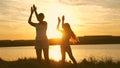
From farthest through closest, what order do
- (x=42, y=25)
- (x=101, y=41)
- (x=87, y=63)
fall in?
1. (x=101, y=41)
2. (x=87, y=63)
3. (x=42, y=25)

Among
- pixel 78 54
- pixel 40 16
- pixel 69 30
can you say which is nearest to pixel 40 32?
pixel 40 16

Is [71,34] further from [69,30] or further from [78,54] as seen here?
[78,54]

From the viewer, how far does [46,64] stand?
15156 millimetres

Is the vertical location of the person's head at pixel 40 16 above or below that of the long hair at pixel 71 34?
above

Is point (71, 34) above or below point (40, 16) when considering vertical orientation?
below

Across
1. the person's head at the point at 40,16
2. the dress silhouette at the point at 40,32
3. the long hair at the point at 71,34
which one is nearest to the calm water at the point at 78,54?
the long hair at the point at 71,34

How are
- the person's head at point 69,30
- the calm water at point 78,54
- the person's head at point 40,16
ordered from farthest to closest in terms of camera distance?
the calm water at point 78,54
the person's head at point 69,30
the person's head at point 40,16

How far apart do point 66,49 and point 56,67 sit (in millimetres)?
866

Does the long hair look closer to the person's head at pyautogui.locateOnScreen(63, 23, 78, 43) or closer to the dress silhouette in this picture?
the person's head at pyautogui.locateOnScreen(63, 23, 78, 43)

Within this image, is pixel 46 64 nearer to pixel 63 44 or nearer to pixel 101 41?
pixel 63 44

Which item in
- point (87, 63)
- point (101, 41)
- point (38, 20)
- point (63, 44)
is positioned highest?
point (38, 20)

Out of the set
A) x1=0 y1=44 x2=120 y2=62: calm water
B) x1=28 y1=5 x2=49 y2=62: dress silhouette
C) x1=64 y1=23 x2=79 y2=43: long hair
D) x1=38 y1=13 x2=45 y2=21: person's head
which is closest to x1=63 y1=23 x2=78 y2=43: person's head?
x1=64 y1=23 x2=79 y2=43: long hair

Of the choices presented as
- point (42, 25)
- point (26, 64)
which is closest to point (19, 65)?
point (26, 64)

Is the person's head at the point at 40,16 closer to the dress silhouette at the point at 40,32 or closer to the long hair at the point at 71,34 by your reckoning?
the dress silhouette at the point at 40,32
